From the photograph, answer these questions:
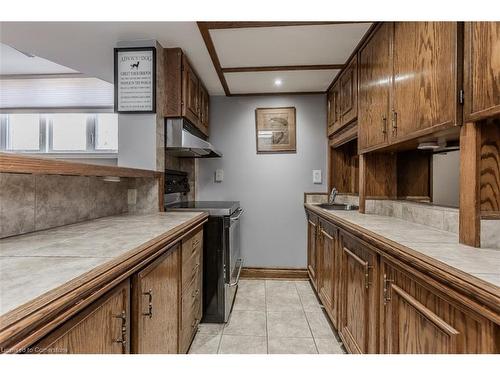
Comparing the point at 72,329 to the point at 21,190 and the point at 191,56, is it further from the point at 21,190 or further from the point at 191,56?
the point at 191,56

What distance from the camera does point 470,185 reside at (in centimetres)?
99

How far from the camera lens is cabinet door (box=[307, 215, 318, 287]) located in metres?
2.67

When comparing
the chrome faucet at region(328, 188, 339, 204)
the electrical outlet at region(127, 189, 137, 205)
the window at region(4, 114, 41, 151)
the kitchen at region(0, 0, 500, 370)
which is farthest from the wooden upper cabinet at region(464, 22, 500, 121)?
the window at region(4, 114, 41, 151)

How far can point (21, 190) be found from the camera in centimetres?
114

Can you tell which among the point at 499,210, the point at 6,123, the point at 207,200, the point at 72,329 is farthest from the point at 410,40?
the point at 6,123

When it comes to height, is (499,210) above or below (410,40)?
below

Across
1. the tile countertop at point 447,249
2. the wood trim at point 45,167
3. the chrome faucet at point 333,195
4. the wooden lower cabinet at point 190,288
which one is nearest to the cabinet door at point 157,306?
the wooden lower cabinet at point 190,288

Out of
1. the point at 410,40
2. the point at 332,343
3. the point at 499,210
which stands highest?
the point at 410,40

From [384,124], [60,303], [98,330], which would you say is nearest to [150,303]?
[98,330]

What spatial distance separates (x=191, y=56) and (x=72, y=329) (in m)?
2.19

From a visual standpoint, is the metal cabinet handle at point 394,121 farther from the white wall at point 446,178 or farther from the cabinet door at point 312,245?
the cabinet door at point 312,245

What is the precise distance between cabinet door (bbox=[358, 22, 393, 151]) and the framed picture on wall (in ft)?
3.72

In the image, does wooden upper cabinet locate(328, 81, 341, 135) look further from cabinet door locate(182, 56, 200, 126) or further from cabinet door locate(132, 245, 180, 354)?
cabinet door locate(132, 245, 180, 354)

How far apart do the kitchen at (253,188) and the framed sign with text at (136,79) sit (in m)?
0.01
